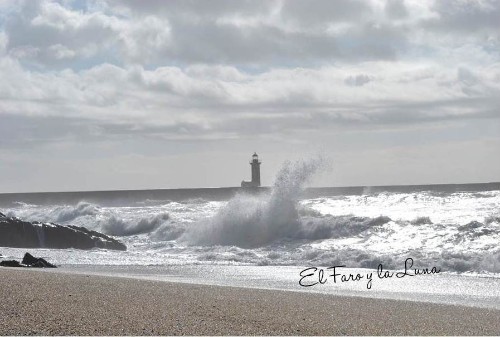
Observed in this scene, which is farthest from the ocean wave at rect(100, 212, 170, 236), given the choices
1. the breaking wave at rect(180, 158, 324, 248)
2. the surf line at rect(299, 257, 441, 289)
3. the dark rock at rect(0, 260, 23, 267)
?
the surf line at rect(299, 257, 441, 289)

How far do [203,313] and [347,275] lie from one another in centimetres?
761

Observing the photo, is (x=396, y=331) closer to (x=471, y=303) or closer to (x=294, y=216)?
(x=471, y=303)

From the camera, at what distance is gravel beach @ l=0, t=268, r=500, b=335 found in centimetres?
704

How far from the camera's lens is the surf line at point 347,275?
45.8 feet

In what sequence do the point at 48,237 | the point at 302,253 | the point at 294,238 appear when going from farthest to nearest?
the point at 294,238, the point at 48,237, the point at 302,253

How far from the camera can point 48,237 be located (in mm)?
24188

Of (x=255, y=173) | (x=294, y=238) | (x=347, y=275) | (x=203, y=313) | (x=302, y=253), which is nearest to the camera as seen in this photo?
(x=203, y=313)

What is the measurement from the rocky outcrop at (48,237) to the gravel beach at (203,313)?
13.2 meters

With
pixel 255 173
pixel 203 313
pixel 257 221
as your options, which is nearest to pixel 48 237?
pixel 257 221

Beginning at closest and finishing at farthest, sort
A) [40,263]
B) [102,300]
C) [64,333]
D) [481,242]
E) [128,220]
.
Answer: [64,333] < [102,300] < [40,263] < [481,242] < [128,220]

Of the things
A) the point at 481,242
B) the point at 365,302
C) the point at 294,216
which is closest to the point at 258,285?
the point at 365,302

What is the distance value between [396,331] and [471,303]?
12.4 feet

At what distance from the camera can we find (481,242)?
19.8 metres

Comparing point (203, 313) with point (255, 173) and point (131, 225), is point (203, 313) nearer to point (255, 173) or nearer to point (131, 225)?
point (131, 225)
